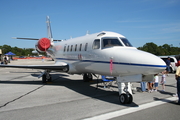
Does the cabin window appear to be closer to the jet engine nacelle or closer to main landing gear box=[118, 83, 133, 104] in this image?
main landing gear box=[118, 83, 133, 104]

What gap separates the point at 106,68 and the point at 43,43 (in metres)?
9.73

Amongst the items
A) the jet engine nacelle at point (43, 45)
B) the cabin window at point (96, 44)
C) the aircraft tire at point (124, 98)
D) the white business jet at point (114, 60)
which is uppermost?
the jet engine nacelle at point (43, 45)

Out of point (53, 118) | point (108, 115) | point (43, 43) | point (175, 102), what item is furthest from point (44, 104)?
point (43, 43)

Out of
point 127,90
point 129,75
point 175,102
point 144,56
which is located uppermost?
point 144,56

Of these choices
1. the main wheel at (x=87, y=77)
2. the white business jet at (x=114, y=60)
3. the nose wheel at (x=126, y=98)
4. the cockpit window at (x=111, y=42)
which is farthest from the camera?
the main wheel at (x=87, y=77)

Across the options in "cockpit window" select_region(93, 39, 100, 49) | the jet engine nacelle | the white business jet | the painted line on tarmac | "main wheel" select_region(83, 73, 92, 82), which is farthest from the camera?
the jet engine nacelle

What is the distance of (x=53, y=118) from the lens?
504cm

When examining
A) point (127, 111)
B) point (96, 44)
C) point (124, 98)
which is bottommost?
point (127, 111)

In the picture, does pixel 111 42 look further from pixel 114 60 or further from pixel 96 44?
pixel 114 60

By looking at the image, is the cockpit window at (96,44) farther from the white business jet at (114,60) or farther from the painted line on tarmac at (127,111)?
the painted line on tarmac at (127,111)

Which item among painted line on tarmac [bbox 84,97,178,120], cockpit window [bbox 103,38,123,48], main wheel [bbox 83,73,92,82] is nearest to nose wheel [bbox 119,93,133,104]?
painted line on tarmac [bbox 84,97,178,120]

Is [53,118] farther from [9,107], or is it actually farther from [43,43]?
[43,43]

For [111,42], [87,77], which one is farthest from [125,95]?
[87,77]

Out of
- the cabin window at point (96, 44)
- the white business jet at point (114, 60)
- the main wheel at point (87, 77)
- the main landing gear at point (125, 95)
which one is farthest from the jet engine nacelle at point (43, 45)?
the main landing gear at point (125, 95)
